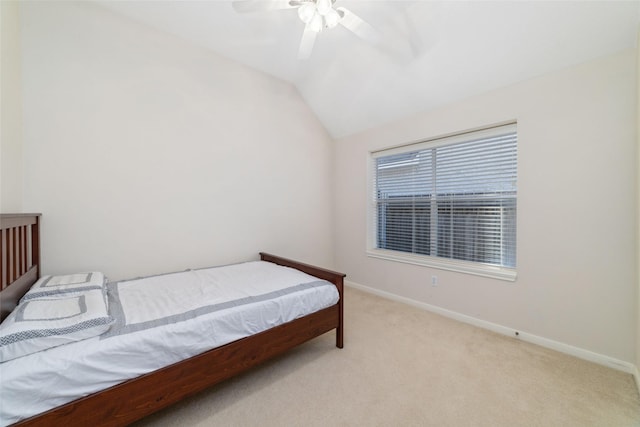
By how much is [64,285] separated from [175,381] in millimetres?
1111

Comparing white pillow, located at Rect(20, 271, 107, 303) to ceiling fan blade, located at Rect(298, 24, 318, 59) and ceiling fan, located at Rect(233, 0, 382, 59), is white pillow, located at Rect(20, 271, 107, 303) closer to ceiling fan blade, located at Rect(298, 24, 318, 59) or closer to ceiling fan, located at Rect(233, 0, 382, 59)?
ceiling fan, located at Rect(233, 0, 382, 59)

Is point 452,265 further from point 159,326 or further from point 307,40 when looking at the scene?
point 159,326

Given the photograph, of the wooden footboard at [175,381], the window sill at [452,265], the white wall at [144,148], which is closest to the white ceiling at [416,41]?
the white wall at [144,148]

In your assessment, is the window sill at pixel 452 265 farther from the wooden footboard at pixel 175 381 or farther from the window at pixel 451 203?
the wooden footboard at pixel 175 381

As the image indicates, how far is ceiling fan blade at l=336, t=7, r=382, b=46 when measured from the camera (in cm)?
178

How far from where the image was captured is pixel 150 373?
4.21ft

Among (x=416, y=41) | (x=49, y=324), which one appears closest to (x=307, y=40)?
(x=416, y=41)

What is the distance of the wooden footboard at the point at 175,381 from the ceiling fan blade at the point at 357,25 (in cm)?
221

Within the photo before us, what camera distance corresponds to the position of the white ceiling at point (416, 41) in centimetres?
186

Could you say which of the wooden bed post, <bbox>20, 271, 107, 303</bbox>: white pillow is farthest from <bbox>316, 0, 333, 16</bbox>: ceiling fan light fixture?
<bbox>20, 271, 107, 303</bbox>: white pillow

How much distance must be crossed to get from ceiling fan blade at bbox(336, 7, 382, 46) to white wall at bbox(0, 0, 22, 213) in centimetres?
223

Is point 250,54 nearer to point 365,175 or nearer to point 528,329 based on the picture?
point 365,175

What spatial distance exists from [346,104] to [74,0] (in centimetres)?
278

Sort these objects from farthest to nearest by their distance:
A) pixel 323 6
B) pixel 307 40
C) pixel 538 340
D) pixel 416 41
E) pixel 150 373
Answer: pixel 416 41 < pixel 538 340 < pixel 307 40 < pixel 323 6 < pixel 150 373
